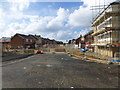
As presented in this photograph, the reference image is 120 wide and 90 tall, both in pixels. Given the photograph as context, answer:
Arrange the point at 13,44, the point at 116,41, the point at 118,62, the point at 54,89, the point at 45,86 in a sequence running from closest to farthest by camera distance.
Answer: the point at 54,89 → the point at 45,86 → the point at 118,62 → the point at 116,41 → the point at 13,44

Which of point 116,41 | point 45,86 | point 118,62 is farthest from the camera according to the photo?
point 116,41

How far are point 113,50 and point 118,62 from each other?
17.0 feet

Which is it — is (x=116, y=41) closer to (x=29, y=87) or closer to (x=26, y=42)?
(x=29, y=87)

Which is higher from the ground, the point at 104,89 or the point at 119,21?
the point at 119,21

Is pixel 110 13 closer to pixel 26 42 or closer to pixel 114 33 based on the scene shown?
pixel 114 33

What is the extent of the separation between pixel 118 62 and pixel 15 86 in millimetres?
13073

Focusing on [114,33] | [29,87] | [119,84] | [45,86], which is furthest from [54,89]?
[114,33]

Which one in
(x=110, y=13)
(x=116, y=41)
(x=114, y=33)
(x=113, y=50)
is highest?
(x=110, y=13)

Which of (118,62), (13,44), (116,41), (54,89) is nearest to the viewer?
(54,89)

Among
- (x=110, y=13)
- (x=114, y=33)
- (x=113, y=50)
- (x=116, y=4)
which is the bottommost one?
(x=113, y=50)

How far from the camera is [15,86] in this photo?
19.5ft

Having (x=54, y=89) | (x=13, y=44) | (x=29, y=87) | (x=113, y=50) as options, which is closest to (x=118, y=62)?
(x=113, y=50)

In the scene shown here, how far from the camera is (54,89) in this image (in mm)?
5500

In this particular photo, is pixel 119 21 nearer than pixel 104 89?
No
